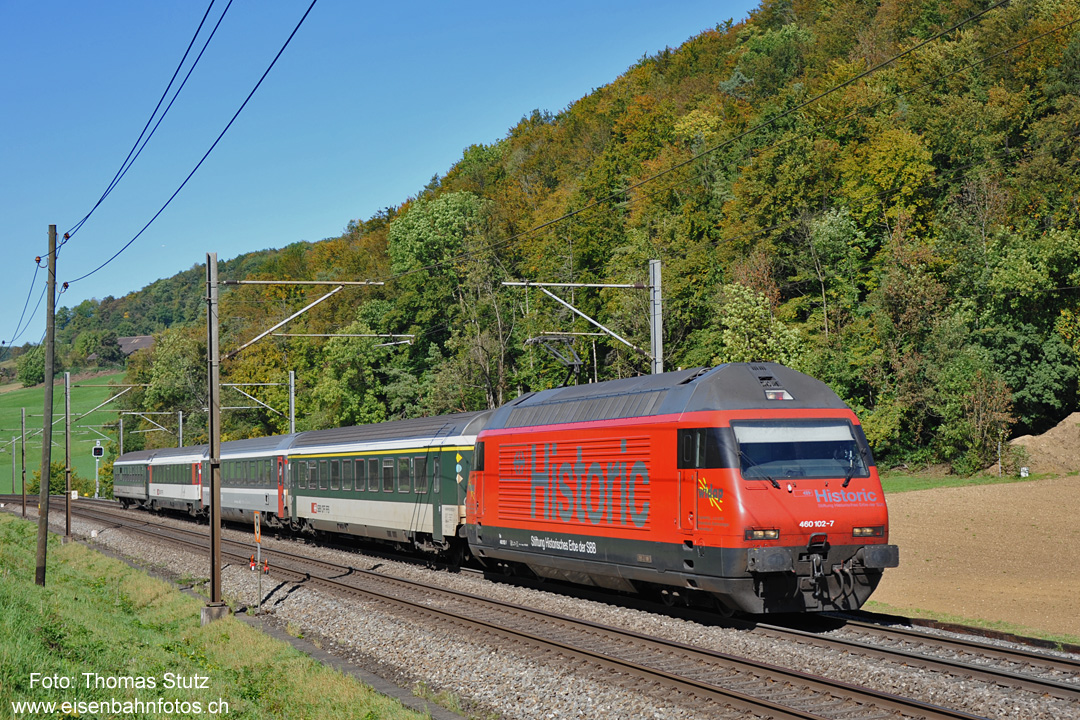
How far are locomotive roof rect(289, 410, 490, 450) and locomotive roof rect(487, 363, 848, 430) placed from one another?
5.71m

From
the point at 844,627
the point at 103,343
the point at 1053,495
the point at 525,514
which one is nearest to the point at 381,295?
the point at 1053,495

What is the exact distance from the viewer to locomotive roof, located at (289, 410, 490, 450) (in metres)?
24.8

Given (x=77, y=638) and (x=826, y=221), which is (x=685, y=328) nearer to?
(x=826, y=221)

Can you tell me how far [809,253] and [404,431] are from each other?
39.1 metres

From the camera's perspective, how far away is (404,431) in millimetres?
28344

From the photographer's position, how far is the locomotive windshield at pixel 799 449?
14633 millimetres

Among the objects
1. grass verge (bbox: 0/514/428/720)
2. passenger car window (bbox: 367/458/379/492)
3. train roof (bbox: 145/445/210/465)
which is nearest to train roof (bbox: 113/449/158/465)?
train roof (bbox: 145/445/210/465)

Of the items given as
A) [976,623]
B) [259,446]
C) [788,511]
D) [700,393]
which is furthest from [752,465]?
[259,446]


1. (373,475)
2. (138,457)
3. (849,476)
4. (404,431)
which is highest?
(404,431)

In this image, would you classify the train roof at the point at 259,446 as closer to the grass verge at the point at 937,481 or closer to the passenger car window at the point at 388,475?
the passenger car window at the point at 388,475

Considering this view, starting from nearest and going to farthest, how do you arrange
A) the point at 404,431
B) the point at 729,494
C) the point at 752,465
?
the point at 729,494 < the point at 752,465 < the point at 404,431

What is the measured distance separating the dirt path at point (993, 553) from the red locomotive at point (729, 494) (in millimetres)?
4704

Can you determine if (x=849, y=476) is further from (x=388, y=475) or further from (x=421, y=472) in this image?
(x=388, y=475)

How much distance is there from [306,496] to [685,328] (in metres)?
32.9
